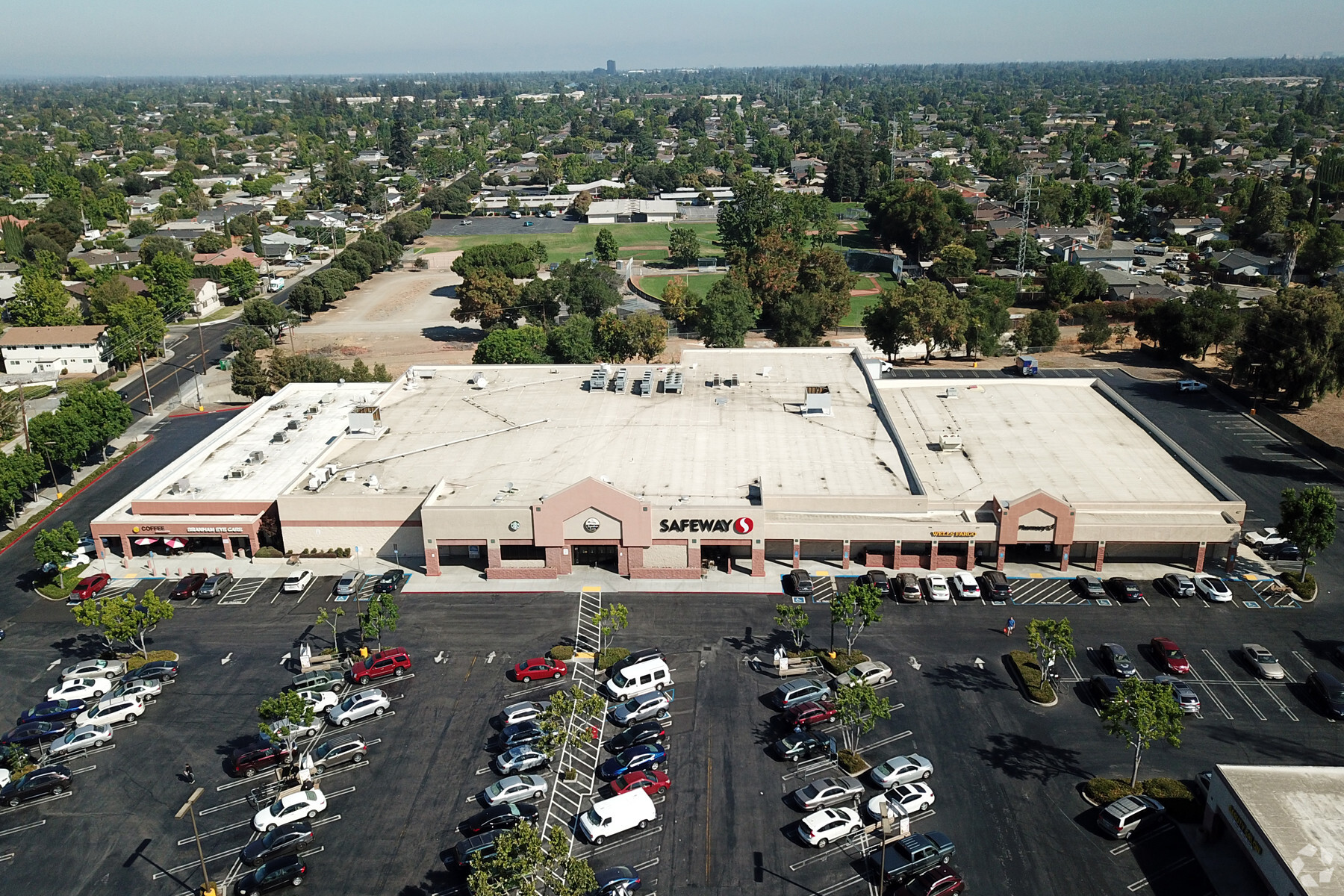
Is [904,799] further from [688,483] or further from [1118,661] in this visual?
[688,483]

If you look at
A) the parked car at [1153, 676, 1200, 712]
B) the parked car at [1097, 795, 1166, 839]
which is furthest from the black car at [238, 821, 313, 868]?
the parked car at [1153, 676, 1200, 712]

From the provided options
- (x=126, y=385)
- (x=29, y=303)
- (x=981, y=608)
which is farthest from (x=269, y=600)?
(x=29, y=303)

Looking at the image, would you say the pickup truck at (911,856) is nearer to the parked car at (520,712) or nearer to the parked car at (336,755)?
the parked car at (520,712)

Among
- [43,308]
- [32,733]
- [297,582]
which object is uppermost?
[43,308]

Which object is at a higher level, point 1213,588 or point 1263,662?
point 1213,588

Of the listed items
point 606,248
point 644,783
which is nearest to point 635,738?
point 644,783

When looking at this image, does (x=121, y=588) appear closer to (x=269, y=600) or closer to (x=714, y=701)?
(x=269, y=600)
